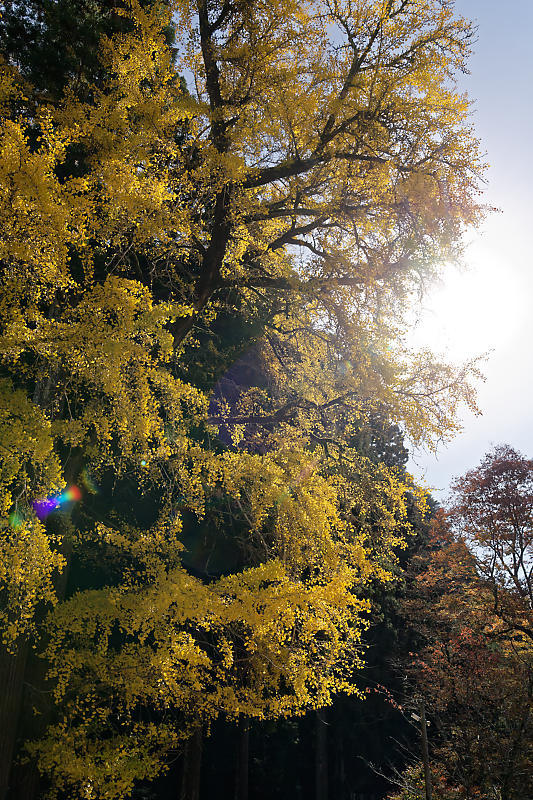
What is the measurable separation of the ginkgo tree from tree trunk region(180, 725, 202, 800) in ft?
8.79

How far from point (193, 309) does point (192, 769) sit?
9.06 m

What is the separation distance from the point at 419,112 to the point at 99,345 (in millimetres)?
5826

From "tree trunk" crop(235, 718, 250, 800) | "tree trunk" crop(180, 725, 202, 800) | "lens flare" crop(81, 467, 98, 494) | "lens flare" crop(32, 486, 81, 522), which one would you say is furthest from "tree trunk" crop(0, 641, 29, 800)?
"tree trunk" crop(235, 718, 250, 800)

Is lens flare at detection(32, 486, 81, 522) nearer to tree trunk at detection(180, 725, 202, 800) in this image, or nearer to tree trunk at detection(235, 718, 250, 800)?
tree trunk at detection(180, 725, 202, 800)

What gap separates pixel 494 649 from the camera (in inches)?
472

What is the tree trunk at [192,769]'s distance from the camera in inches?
408

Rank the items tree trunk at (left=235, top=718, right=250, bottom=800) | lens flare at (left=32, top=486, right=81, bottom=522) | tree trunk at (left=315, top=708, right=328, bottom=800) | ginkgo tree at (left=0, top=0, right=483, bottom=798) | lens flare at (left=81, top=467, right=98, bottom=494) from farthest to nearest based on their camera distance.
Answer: tree trunk at (left=315, top=708, right=328, bottom=800) → tree trunk at (left=235, top=718, right=250, bottom=800) → lens flare at (left=81, top=467, right=98, bottom=494) → lens flare at (left=32, top=486, right=81, bottom=522) → ginkgo tree at (left=0, top=0, right=483, bottom=798)

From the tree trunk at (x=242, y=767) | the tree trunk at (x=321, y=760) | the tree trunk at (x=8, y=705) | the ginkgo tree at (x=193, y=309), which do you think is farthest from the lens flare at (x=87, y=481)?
the tree trunk at (x=321, y=760)

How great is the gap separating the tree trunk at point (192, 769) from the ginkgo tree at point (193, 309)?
2.68 metres

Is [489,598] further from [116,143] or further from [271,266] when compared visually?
[116,143]

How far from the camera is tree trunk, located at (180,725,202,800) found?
10.4m

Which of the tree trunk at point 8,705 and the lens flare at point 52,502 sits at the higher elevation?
the lens flare at point 52,502

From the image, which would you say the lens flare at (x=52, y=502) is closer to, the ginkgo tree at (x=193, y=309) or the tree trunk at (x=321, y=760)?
the ginkgo tree at (x=193, y=309)

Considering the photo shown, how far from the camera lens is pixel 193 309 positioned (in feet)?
22.8
